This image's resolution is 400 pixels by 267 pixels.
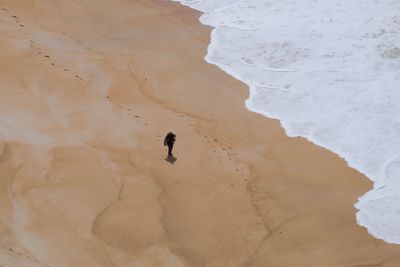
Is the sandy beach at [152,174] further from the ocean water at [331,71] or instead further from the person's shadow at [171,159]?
the ocean water at [331,71]

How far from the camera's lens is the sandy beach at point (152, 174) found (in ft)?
33.2

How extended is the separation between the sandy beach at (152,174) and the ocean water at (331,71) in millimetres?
466

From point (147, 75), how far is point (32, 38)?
11.8 feet

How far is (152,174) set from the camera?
12070 millimetres

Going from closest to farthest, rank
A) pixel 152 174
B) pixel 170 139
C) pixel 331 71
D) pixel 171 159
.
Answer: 1. pixel 152 174
2. pixel 170 139
3. pixel 171 159
4. pixel 331 71

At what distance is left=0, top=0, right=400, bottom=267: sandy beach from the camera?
10117 mm

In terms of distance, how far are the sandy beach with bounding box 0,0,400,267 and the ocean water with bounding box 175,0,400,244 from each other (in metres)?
0.47

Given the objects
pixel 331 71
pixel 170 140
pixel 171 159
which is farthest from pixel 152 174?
pixel 331 71

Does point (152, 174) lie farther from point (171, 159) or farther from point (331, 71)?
point (331, 71)

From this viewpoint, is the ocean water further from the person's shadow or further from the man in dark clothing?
the man in dark clothing

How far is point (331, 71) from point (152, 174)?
283 inches

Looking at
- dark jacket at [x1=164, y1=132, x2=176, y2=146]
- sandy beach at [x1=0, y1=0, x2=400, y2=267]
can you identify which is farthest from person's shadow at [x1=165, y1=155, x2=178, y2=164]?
dark jacket at [x1=164, y1=132, x2=176, y2=146]

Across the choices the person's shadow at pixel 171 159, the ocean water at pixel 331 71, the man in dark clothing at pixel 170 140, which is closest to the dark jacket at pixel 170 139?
the man in dark clothing at pixel 170 140

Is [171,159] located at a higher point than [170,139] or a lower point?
lower
